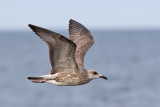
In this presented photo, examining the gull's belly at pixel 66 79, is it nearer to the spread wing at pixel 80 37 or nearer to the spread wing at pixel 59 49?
the spread wing at pixel 59 49

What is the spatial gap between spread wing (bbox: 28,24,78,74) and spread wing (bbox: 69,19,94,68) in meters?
1.59

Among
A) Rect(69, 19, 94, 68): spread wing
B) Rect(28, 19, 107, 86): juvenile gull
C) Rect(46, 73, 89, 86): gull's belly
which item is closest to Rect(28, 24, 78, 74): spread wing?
Rect(28, 19, 107, 86): juvenile gull


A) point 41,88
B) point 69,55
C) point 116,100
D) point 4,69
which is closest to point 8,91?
point 41,88

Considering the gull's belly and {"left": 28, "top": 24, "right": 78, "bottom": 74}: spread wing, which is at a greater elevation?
{"left": 28, "top": 24, "right": 78, "bottom": 74}: spread wing

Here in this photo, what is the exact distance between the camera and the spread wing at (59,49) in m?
10.2

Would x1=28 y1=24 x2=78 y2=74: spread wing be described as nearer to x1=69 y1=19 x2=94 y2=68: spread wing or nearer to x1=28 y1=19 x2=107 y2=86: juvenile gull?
x1=28 y1=19 x2=107 y2=86: juvenile gull

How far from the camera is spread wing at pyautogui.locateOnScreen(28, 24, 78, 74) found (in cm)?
1018

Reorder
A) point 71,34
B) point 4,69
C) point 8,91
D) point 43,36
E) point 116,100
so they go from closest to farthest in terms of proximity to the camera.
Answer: point 43,36
point 71,34
point 116,100
point 8,91
point 4,69

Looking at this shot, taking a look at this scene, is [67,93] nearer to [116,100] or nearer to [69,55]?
[116,100]

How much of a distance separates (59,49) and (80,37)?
3251mm

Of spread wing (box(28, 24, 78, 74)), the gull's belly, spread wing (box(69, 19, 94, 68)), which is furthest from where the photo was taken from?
spread wing (box(69, 19, 94, 68))

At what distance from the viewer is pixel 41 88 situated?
4597 centimetres

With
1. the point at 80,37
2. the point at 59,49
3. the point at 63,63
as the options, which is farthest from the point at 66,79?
the point at 80,37

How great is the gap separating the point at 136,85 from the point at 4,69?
2572cm
